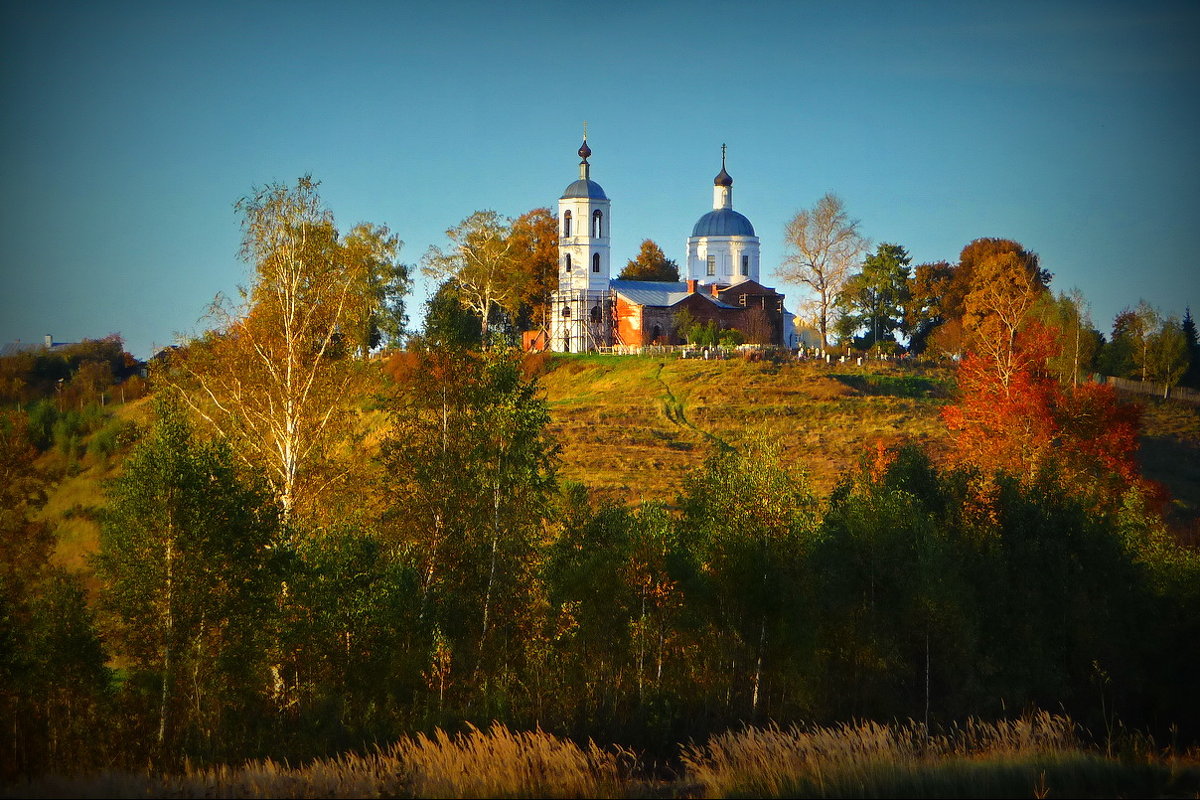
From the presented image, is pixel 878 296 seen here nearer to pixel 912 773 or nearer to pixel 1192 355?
pixel 1192 355

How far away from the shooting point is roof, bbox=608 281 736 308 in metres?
84.1

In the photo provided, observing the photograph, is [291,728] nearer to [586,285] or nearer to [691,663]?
[691,663]

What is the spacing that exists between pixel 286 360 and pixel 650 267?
79226 mm

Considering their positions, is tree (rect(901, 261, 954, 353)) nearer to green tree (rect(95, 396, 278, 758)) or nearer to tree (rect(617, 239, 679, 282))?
tree (rect(617, 239, 679, 282))

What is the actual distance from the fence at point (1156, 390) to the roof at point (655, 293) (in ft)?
93.3

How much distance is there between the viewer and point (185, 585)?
64.4 ft

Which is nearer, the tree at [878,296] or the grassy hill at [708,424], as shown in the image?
the grassy hill at [708,424]

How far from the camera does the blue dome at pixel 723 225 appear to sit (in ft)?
310

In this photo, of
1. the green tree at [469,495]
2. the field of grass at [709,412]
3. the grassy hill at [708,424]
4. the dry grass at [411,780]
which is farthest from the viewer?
the field of grass at [709,412]

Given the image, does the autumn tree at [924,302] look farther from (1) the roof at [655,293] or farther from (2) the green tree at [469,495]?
(2) the green tree at [469,495]

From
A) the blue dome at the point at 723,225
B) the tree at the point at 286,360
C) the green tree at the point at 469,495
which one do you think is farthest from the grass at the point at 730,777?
the blue dome at the point at 723,225

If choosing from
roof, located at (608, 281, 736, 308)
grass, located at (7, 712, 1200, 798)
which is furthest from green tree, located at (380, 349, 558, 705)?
roof, located at (608, 281, 736, 308)

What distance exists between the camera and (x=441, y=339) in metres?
22.4

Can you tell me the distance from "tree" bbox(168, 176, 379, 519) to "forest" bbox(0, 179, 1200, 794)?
8 cm
